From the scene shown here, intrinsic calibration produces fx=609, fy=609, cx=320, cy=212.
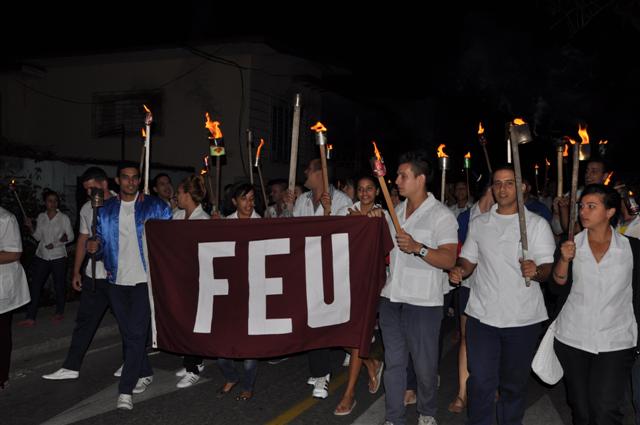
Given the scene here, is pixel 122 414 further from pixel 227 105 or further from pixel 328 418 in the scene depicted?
pixel 227 105

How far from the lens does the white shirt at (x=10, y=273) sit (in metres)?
5.18

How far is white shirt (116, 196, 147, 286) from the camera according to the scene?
5.31 meters

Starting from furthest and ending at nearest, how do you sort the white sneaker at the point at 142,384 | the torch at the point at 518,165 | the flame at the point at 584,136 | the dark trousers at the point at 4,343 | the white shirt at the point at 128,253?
the white sneaker at the point at 142,384
the dark trousers at the point at 4,343
the white shirt at the point at 128,253
the flame at the point at 584,136
the torch at the point at 518,165

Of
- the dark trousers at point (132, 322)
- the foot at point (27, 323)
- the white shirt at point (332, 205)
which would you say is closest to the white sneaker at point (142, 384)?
the dark trousers at point (132, 322)

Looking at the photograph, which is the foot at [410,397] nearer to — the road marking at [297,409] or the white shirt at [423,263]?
the road marking at [297,409]

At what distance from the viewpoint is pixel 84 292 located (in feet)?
19.4

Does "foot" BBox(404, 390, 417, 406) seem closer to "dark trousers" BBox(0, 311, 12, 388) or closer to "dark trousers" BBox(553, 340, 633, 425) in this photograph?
"dark trousers" BBox(553, 340, 633, 425)

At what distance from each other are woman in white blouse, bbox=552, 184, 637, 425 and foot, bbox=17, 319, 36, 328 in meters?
6.61

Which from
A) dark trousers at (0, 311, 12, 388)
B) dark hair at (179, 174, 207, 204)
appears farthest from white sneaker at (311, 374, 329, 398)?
dark trousers at (0, 311, 12, 388)

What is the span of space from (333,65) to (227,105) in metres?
4.85

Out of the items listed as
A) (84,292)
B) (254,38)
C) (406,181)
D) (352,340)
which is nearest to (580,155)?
(406,181)

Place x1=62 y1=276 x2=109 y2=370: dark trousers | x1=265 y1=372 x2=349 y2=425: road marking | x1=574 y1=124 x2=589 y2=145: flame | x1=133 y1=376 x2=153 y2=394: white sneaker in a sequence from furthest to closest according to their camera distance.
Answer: x1=62 y1=276 x2=109 y2=370: dark trousers → x1=133 y1=376 x2=153 y2=394: white sneaker → x1=265 y1=372 x2=349 y2=425: road marking → x1=574 y1=124 x2=589 y2=145: flame

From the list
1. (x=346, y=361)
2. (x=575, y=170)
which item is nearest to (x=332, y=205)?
(x=346, y=361)

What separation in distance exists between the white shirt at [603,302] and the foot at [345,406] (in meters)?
1.96
